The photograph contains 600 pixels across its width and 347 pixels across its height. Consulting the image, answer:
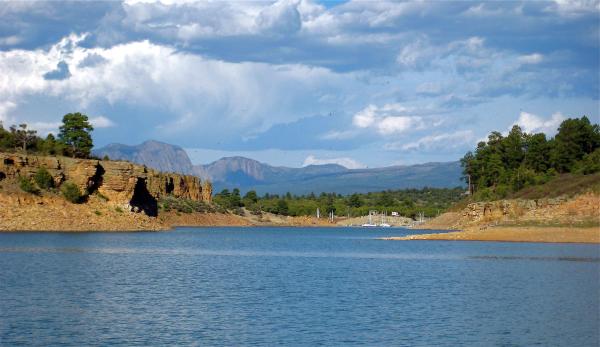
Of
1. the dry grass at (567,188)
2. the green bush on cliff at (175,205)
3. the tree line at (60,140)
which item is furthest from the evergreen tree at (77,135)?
the dry grass at (567,188)

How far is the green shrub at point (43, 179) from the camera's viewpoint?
4353 inches

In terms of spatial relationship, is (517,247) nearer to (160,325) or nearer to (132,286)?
(132,286)

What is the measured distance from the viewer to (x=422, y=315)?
36.4m

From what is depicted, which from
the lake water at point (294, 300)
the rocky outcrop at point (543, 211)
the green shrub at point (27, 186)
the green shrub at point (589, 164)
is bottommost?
the lake water at point (294, 300)

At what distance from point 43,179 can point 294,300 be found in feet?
254

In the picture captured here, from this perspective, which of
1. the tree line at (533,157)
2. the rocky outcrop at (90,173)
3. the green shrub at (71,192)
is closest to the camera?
the rocky outcrop at (90,173)

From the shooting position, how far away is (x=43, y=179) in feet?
364

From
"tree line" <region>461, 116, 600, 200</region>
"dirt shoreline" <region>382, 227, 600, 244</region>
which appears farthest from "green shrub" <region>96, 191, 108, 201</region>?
"tree line" <region>461, 116, 600, 200</region>

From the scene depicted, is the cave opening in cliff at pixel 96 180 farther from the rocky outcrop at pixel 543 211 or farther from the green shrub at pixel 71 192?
the rocky outcrop at pixel 543 211

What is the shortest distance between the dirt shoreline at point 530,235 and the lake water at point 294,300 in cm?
2211

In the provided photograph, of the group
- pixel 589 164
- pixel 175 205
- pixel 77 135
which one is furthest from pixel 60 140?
pixel 589 164

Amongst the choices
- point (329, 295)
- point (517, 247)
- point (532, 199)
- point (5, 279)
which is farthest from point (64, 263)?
point (532, 199)

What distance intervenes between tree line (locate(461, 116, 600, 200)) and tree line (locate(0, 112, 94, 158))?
239 ft

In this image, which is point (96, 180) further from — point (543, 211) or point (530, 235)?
point (543, 211)
